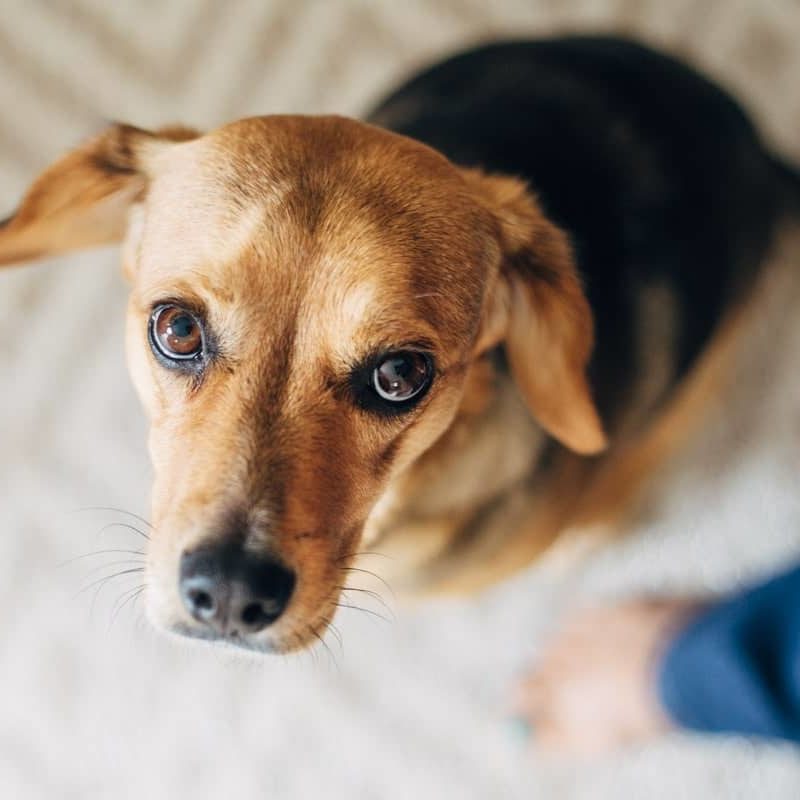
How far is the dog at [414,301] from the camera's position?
40.5 inches

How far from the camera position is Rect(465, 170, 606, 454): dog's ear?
126 centimetres

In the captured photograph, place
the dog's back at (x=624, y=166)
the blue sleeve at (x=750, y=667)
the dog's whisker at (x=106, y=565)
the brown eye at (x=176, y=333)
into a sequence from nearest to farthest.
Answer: the brown eye at (x=176, y=333)
the blue sleeve at (x=750, y=667)
the dog's back at (x=624, y=166)
the dog's whisker at (x=106, y=565)

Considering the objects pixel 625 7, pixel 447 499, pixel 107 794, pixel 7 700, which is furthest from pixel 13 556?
pixel 625 7

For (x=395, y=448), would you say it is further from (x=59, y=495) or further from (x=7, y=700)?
(x=7, y=700)

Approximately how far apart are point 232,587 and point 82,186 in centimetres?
63

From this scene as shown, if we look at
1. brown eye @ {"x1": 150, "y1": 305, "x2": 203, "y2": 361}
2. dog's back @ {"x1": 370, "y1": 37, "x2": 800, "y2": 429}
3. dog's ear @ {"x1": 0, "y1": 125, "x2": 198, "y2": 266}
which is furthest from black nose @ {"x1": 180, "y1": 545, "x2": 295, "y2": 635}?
dog's back @ {"x1": 370, "y1": 37, "x2": 800, "y2": 429}

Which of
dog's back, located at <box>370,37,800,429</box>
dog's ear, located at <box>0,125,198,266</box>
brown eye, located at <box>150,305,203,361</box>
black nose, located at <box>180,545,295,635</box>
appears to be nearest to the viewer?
black nose, located at <box>180,545,295,635</box>

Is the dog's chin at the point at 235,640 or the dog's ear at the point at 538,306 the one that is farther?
the dog's ear at the point at 538,306

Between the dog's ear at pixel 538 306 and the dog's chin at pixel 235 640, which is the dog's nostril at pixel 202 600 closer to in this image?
the dog's chin at pixel 235 640

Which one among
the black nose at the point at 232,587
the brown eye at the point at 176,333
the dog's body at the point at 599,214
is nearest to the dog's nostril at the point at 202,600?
the black nose at the point at 232,587

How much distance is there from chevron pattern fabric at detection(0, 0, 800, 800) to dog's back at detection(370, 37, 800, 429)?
508mm

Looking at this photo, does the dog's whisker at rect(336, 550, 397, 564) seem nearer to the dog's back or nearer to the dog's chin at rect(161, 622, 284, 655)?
the dog's chin at rect(161, 622, 284, 655)

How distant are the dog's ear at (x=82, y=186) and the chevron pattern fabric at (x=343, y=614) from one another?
2.50 feet

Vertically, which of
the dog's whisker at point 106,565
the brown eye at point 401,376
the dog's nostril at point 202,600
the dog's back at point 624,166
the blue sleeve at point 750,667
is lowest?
the dog's whisker at point 106,565
